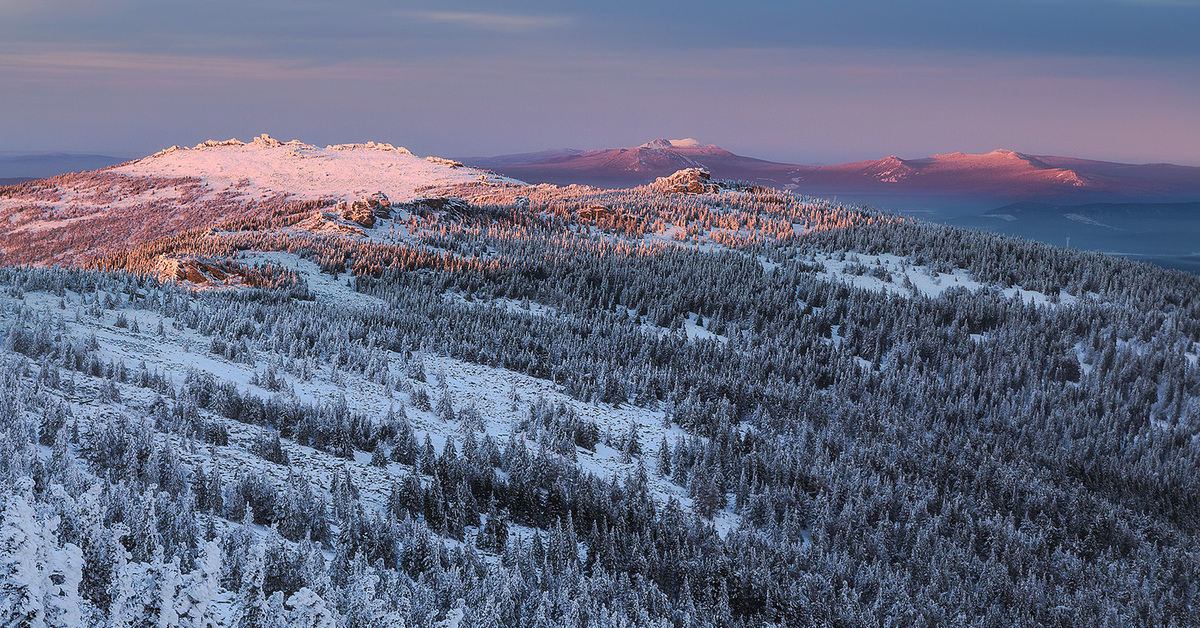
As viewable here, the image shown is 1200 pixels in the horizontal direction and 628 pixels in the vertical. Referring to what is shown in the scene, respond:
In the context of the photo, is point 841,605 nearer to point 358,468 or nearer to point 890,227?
point 358,468

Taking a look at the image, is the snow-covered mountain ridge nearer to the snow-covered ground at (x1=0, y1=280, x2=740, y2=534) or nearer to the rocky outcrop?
the snow-covered ground at (x1=0, y1=280, x2=740, y2=534)

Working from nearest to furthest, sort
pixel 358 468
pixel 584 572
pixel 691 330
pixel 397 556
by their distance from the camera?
1. pixel 397 556
2. pixel 584 572
3. pixel 358 468
4. pixel 691 330

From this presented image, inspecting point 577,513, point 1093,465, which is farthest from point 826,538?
point 1093,465

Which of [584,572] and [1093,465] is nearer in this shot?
[584,572]

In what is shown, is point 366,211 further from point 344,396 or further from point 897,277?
point 897,277

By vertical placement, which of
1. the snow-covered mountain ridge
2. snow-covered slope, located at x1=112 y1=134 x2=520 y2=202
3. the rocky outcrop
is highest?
snow-covered slope, located at x1=112 y1=134 x2=520 y2=202

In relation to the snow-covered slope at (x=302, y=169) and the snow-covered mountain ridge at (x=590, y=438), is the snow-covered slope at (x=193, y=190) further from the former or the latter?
the snow-covered mountain ridge at (x=590, y=438)

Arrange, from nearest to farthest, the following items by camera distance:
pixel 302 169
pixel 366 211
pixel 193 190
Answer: pixel 366 211 → pixel 193 190 → pixel 302 169

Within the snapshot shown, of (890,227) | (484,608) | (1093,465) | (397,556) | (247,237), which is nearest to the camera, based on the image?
(484,608)

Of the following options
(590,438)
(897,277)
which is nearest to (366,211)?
(897,277)

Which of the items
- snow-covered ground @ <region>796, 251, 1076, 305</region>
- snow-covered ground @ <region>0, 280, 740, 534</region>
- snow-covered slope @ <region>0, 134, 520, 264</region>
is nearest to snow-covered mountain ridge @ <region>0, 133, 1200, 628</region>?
snow-covered ground @ <region>0, 280, 740, 534</region>

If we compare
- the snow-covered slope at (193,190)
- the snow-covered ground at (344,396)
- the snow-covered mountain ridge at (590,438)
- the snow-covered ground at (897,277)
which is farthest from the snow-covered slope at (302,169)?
the snow-covered ground at (344,396)
